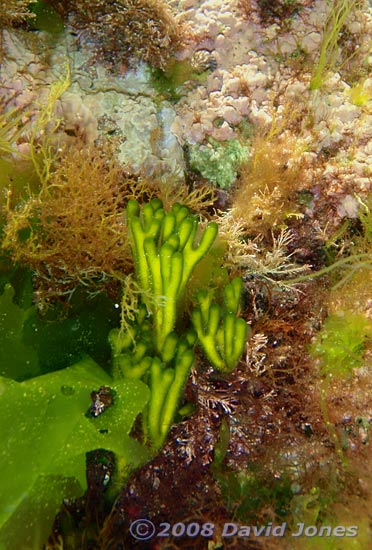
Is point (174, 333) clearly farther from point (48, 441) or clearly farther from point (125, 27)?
point (125, 27)

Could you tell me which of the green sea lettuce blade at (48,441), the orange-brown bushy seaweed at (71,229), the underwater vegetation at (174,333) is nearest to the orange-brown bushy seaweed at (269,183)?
the underwater vegetation at (174,333)

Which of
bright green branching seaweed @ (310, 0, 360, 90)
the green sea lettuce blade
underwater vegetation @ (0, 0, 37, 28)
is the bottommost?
the green sea lettuce blade

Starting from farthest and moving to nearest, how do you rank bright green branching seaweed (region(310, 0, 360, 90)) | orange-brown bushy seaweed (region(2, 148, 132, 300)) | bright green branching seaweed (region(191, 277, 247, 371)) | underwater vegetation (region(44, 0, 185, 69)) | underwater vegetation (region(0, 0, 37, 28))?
1. bright green branching seaweed (region(310, 0, 360, 90))
2. underwater vegetation (region(44, 0, 185, 69))
3. underwater vegetation (region(0, 0, 37, 28))
4. orange-brown bushy seaweed (region(2, 148, 132, 300))
5. bright green branching seaweed (region(191, 277, 247, 371))

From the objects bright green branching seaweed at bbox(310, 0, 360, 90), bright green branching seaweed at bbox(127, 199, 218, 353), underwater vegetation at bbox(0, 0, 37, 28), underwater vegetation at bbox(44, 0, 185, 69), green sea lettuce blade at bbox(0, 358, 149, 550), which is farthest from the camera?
bright green branching seaweed at bbox(310, 0, 360, 90)

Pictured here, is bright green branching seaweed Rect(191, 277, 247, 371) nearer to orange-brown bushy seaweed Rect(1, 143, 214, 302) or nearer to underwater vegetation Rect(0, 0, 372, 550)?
underwater vegetation Rect(0, 0, 372, 550)

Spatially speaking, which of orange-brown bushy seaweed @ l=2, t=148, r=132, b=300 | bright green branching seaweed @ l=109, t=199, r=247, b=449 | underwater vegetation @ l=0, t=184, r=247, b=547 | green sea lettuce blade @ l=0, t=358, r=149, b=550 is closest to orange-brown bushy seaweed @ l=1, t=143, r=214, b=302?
orange-brown bushy seaweed @ l=2, t=148, r=132, b=300

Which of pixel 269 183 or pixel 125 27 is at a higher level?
pixel 125 27

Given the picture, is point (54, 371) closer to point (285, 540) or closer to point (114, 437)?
point (114, 437)

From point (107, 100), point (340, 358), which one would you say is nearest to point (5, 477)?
point (340, 358)

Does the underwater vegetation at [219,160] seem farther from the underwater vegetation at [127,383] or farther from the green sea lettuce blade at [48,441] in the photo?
the green sea lettuce blade at [48,441]

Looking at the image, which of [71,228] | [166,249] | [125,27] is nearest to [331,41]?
[125,27]
